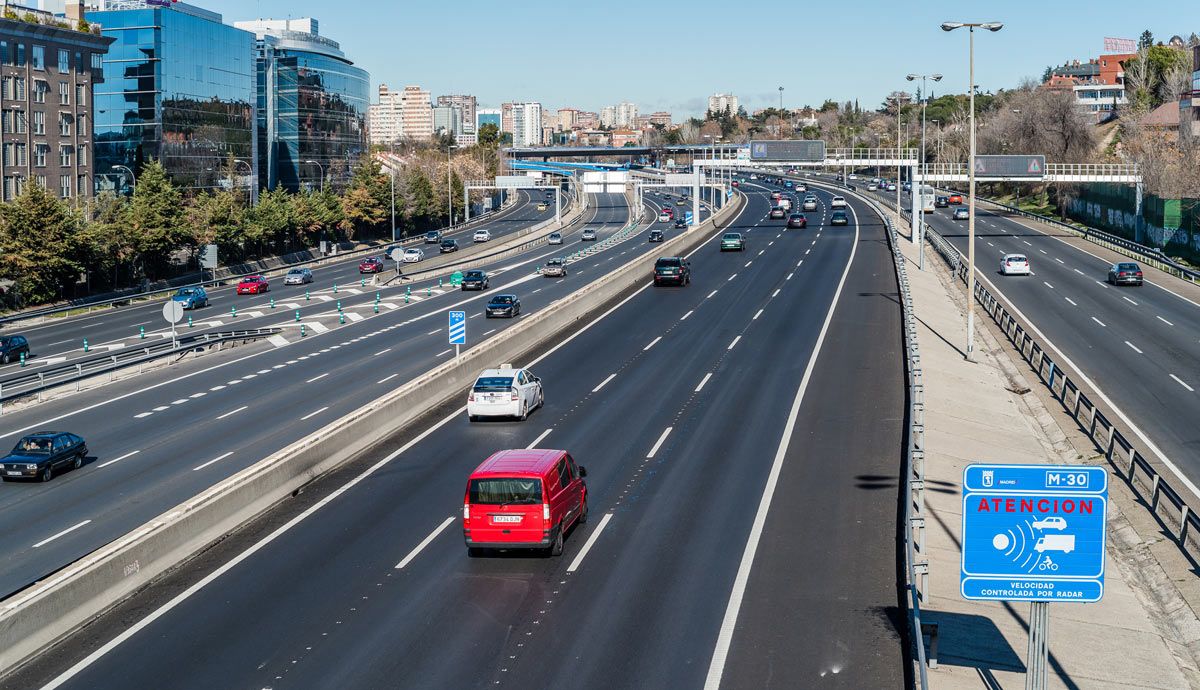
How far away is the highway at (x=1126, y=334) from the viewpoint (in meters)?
35.1

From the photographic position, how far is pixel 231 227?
314 feet

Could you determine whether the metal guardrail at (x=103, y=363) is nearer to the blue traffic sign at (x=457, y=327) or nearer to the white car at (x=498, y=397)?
the blue traffic sign at (x=457, y=327)

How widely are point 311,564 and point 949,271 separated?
191 ft

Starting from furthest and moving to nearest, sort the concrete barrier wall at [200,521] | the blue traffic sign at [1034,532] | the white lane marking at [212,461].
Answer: the white lane marking at [212,461], the concrete barrier wall at [200,521], the blue traffic sign at [1034,532]

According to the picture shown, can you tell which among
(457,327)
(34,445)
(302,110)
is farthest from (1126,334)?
(302,110)

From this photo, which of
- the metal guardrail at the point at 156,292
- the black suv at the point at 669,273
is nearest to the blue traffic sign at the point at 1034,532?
the black suv at the point at 669,273

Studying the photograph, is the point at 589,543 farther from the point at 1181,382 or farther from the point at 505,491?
the point at 1181,382

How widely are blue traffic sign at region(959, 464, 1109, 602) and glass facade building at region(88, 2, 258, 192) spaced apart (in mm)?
115777

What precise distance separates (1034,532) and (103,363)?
150 ft

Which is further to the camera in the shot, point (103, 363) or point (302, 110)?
point (302, 110)

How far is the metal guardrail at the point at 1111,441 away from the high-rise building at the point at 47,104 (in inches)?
2558

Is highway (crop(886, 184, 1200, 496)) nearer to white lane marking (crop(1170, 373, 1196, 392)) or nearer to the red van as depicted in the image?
white lane marking (crop(1170, 373, 1196, 392))

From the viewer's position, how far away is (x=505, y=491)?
70.2 ft

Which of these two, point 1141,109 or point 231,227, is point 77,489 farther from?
point 1141,109
